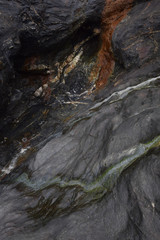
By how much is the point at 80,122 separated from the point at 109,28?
3.99 metres

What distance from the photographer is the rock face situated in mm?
2830

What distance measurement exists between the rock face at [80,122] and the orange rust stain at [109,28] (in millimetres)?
34

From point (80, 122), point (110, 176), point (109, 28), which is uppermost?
point (109, 28)

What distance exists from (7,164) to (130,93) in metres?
3.78

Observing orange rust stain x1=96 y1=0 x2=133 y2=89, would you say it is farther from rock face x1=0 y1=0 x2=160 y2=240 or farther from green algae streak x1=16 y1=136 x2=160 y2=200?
green algae streak x1=16 y1=136 x2=160 y2=200

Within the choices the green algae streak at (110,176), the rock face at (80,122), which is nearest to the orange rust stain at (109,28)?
the rock face at (80,122)

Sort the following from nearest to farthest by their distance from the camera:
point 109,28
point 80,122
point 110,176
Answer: point 110,176, point 80,122, point 109,28

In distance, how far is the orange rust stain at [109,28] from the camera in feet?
23.3

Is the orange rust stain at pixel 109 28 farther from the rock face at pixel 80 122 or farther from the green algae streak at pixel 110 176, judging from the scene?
the green algae streak at pixel 110 176

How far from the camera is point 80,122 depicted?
520 cm

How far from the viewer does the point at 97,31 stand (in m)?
7.67

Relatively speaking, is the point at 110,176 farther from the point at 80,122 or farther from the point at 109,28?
the point at 109,28

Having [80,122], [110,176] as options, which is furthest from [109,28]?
[110,176]

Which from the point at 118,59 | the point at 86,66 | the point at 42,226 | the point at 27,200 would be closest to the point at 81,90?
the point at 86,66
